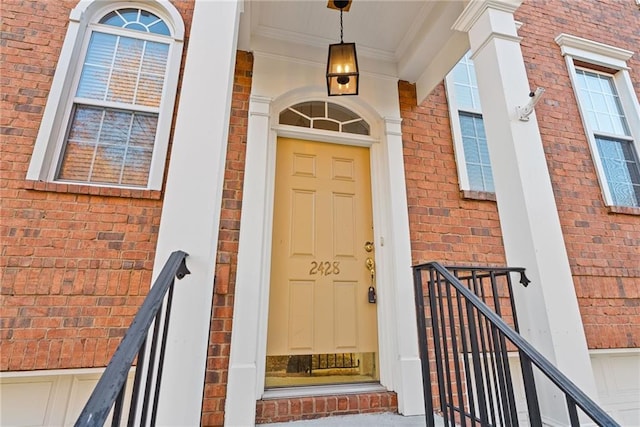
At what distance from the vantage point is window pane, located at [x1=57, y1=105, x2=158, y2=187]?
2.22m

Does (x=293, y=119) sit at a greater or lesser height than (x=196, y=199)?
greater

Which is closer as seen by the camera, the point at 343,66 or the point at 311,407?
the point at 311,407

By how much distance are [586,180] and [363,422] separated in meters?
3.00

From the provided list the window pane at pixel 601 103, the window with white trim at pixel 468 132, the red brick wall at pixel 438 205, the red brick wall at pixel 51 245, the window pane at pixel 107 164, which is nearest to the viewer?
the red brick wall at pixel 51 245

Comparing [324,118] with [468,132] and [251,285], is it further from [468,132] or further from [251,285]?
[251,285]

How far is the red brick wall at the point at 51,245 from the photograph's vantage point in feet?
6.06

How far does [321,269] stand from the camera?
2.44m

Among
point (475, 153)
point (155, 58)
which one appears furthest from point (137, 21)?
point (475, 153)

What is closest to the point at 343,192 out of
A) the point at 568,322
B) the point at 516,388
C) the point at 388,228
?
the point at 388,228

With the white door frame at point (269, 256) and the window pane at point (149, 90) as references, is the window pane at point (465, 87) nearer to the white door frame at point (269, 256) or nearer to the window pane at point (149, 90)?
the white door frame at point (269, 256)

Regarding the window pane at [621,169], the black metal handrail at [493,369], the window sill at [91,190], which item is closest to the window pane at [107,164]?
the window sill at [91,190]

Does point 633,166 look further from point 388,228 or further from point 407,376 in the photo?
point 407,376

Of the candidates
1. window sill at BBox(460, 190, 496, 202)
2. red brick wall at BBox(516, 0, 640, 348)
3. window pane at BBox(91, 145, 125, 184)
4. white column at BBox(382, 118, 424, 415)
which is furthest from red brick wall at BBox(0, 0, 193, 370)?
red brick wall at BBox(516, 0, 640, 348)

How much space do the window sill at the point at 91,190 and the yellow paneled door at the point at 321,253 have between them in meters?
0.93
